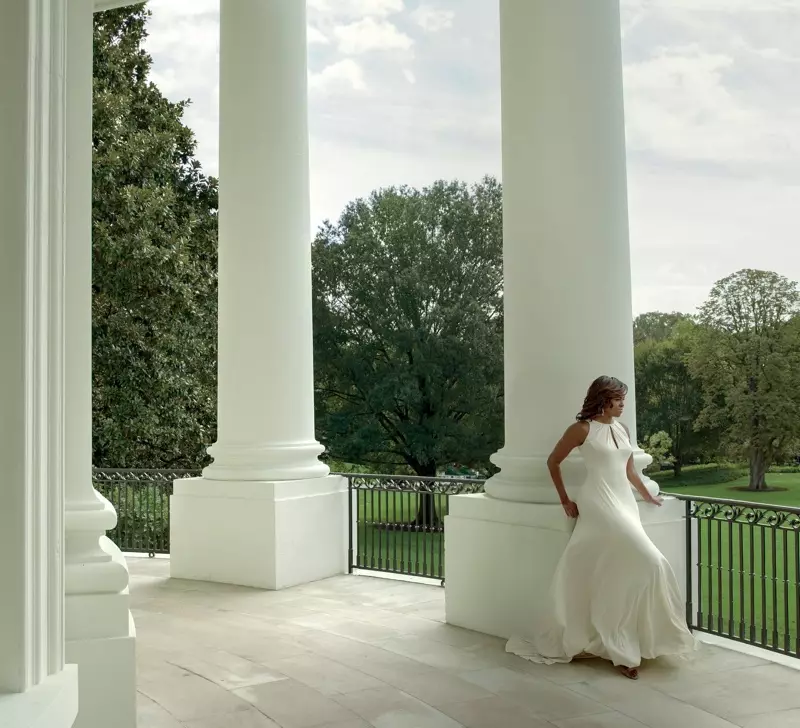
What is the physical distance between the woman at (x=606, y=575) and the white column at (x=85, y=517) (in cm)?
1527

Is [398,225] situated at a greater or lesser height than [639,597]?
greater

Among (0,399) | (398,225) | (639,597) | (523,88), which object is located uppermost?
(398,225)

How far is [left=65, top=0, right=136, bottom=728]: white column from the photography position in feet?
63.7

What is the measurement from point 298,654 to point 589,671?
31.3ft

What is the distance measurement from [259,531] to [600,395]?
1985 centimetres

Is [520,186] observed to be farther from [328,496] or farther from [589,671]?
[328,496]

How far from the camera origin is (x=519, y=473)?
3394 cm

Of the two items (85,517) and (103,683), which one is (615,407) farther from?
(103,683)

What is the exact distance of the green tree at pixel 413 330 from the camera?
15200 cm

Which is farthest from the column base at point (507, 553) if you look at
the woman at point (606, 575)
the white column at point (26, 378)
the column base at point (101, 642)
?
the white column at point (26, 378)

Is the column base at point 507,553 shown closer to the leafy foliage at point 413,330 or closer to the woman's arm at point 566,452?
the woman's arm at point 566,452

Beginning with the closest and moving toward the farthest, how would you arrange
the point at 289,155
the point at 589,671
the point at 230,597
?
the point at 589,671 < the point at 230,597 < the point at 289,155

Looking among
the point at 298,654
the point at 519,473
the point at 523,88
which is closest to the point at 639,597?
the point at 519,473

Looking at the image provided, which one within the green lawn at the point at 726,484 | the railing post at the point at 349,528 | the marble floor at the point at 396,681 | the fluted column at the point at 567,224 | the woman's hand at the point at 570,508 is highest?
the fluted column at the point at 567,224
